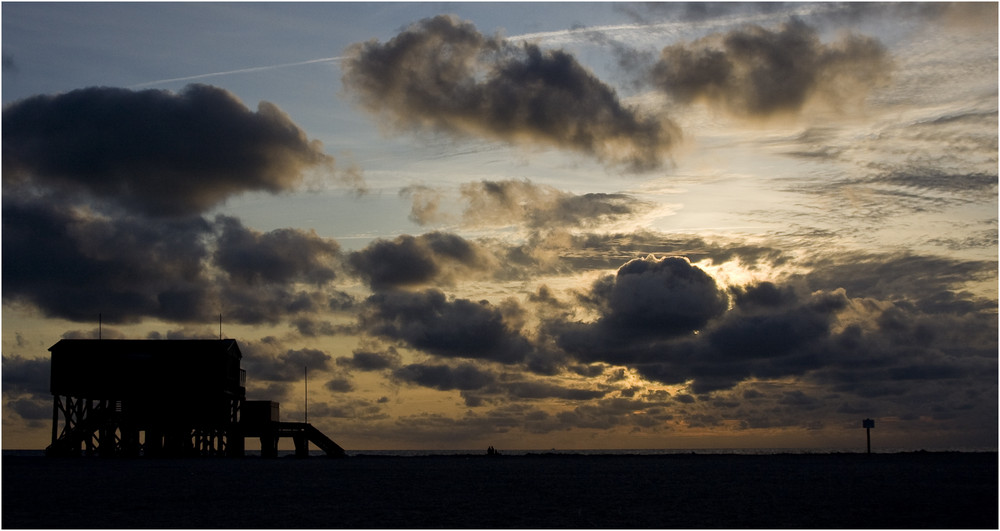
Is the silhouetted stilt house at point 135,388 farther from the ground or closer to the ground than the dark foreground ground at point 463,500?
farther from the ground

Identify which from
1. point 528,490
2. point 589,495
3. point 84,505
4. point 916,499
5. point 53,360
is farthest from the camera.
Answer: point 53,360

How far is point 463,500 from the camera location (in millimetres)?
68375

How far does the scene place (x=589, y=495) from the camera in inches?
2921

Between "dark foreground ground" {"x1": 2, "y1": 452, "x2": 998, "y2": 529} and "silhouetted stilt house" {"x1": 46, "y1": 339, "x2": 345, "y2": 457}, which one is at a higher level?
"silhouetted stilt house" {"x1": 46, "y1": 339, "x2": 345, "y2": 457}

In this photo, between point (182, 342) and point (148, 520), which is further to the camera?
point (182, 342)

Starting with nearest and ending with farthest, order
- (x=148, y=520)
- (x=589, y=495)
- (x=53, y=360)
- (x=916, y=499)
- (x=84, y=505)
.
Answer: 1. (x=148, y=520)
2. (x=84, y=505)
3. (x=916, y=499)
4. (x=589, y=495)
5. (x=53, y=360)

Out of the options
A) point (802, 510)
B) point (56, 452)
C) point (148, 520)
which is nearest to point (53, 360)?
point (56, 452)

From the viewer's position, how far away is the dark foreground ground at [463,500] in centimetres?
5403

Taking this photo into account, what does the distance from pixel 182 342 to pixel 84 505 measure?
2033 inches

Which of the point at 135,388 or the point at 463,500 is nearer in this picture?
the point at 463,500

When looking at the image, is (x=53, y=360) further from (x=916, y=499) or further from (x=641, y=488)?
(x=916, y=499)

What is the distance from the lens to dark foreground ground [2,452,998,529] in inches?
2127

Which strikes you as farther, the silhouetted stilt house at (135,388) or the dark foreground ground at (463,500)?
the silhouetted stilt house at (135,388)

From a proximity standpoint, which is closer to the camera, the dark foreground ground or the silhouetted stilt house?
the dark foreground ground
